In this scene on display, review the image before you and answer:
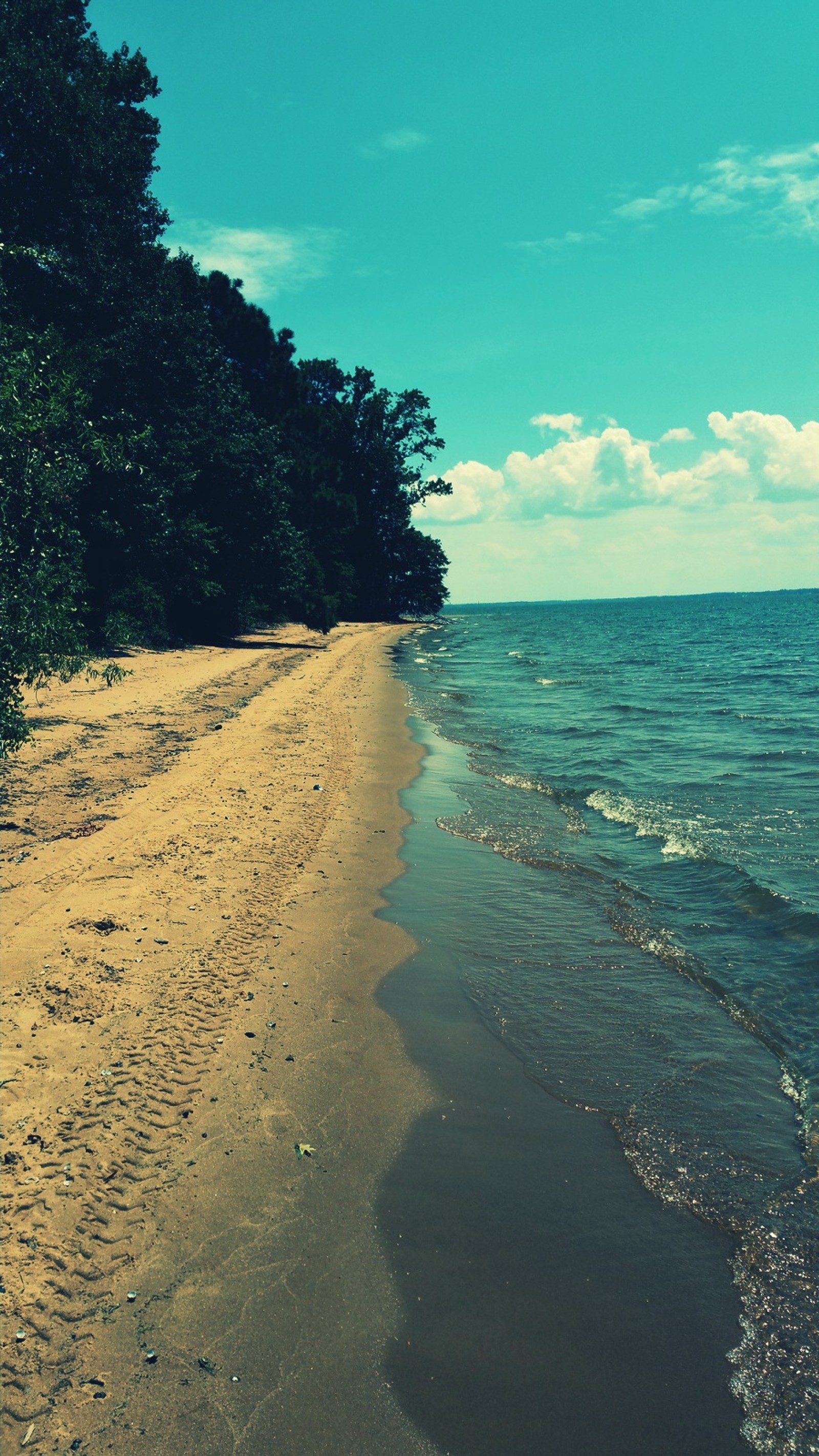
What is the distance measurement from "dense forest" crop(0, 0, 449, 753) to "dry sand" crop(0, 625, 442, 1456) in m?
2.35

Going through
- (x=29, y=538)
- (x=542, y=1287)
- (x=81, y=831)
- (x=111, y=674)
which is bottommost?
(x=542, y=1287)

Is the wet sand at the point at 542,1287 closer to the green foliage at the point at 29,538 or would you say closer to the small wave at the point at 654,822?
the small wave at the point at 654,822

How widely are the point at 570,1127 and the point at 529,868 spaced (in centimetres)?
474

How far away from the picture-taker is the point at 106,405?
22250 mm

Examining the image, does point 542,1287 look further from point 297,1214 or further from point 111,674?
point 111,674

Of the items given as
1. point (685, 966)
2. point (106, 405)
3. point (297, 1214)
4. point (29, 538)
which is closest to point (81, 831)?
point (29, 538)

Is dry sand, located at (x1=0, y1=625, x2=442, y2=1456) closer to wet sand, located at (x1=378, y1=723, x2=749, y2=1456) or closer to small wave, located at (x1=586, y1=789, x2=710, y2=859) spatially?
wet sand, located at (x1=378, y1=723, x2=749, y2=1456)

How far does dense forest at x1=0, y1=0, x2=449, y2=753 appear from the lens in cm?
898

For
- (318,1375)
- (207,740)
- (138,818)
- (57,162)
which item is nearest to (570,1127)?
(318,1375)

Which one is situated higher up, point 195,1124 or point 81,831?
point 81,831

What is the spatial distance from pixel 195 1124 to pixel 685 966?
4.55m

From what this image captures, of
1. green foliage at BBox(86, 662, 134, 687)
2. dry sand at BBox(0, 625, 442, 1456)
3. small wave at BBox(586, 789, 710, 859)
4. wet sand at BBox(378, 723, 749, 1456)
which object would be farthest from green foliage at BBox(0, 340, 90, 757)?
small wave at BBox(586, 789, 710, 859)

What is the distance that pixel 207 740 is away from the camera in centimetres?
1396

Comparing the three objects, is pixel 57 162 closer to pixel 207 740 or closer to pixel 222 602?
pixel 222 602
